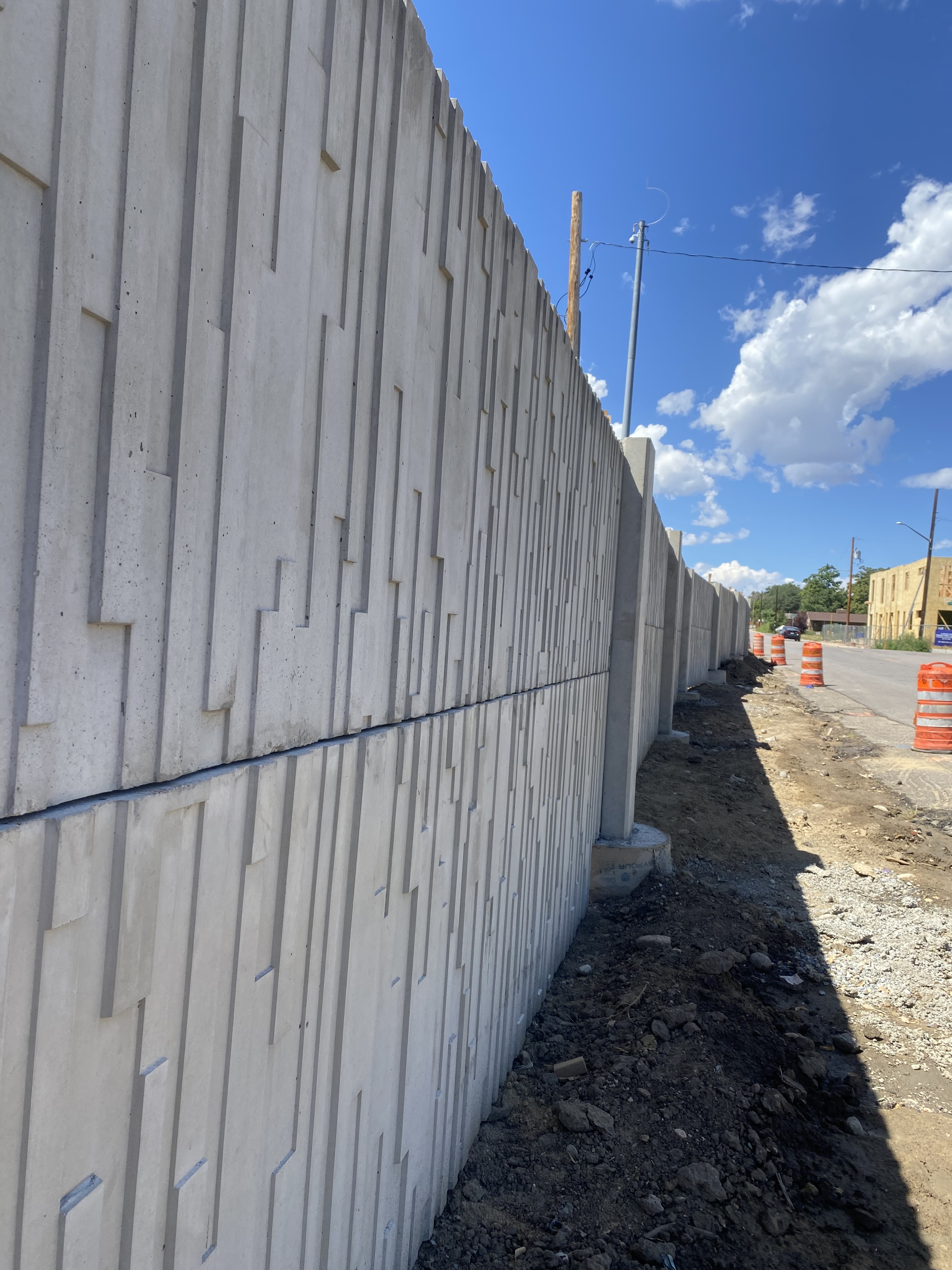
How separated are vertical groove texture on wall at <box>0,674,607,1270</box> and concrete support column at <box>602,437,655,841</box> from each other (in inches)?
137

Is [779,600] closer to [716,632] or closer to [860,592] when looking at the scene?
[860,592]

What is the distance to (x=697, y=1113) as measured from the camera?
3.30 metres

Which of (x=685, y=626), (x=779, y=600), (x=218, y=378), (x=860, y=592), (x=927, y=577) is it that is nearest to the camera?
(x=218, y=378)

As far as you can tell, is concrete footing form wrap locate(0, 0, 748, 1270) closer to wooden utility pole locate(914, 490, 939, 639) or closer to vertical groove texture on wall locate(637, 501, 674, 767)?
vertical groove texture on wall locate(637, 501, 674, 767)

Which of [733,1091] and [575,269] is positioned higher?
[575,269]

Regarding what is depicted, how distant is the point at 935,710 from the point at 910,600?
59487 mm

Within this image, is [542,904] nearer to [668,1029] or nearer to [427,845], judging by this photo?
[668,1029]

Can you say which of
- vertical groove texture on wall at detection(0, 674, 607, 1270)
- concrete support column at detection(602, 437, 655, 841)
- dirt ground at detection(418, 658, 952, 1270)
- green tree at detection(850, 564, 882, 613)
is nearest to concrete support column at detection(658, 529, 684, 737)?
dirt ground at detection(418, 658, 952, 1270)

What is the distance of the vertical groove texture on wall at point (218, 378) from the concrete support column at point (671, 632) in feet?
31.8

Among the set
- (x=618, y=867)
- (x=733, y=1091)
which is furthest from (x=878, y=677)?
(x=733, y=1091)

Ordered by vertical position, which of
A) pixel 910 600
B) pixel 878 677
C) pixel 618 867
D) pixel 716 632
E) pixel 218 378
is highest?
pixel 910 600

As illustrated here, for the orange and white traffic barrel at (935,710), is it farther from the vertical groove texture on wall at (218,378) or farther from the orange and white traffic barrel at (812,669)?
the vertical groove texture on wall at (218,378)

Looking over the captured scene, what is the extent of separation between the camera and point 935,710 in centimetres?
1194

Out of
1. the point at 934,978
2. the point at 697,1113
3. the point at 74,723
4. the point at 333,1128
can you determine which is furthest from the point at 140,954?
the point at 934,978
